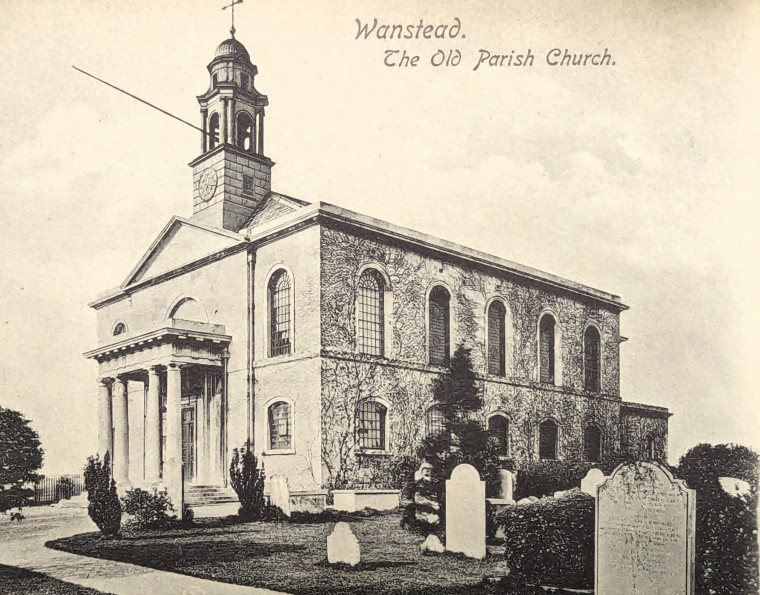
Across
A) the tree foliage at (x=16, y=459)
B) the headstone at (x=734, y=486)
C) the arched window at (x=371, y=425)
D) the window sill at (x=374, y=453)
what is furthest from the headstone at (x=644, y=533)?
the tree foliage at (x=16, y=459)

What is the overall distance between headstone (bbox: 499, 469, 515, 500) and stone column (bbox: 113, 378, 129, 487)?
22.9 feet

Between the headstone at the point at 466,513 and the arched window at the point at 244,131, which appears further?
the arched window at the point at 244,131

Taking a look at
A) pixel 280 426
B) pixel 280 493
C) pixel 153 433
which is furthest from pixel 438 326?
pixel 153 433

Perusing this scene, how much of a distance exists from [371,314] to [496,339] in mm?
2467

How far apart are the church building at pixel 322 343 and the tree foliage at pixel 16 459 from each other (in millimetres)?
1855

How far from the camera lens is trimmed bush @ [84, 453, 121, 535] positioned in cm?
1239

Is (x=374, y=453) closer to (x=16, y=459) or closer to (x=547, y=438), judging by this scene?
(x=547, y=438)

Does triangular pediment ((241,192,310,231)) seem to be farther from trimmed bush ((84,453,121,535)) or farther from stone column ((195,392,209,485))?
trimmed bush ((84,453,121,535))

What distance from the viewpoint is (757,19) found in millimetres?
10539

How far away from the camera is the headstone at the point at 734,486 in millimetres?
9336

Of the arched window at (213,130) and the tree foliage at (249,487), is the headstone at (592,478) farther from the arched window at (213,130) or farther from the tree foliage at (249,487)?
A: the arched window at (213,130)

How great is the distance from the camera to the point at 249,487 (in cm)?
1248

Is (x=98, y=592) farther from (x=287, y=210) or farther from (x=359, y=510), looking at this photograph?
(x=287, y=210)

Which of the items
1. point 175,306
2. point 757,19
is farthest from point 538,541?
point 175,306
